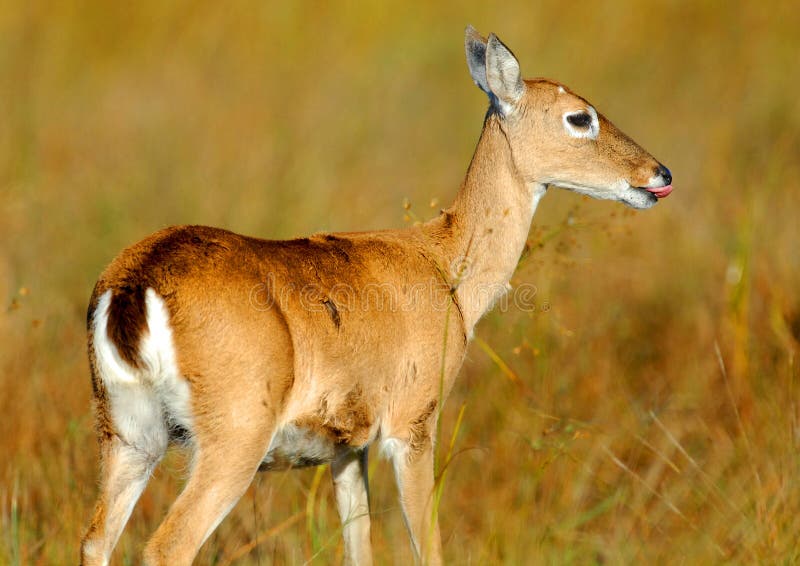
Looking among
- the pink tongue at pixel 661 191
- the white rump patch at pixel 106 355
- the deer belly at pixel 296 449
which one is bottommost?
the deer belly at pixel 296 449

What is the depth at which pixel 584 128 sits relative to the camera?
5.13 m

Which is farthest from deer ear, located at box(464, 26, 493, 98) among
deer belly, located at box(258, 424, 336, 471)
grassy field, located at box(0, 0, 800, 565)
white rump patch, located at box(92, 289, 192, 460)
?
white rump patch, located at box(92, 289, 192, 460)

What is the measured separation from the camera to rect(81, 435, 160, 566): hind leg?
3.91 meters

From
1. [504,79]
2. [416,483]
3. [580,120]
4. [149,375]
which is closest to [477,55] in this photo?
[504,79]

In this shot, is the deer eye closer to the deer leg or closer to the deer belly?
the deer belly

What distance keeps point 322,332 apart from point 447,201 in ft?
16.6

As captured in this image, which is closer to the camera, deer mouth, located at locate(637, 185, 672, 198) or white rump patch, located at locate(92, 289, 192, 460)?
white rump patch, located at locate(92, 289, 192, 460)

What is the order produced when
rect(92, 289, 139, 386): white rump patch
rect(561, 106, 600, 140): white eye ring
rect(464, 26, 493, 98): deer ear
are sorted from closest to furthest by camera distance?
rect(92, 289, 139, 386): white rump patch < rect(561, 106, 600, 140): white eye ring < rect(464, 26, 493, 98): deer ear

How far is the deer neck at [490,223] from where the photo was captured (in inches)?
197

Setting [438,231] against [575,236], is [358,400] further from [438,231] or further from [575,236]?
[575,236]

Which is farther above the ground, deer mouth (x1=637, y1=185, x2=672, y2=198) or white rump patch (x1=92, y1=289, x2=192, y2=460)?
white rump patch (x1=92, y1=289, x2=192, y2=460)

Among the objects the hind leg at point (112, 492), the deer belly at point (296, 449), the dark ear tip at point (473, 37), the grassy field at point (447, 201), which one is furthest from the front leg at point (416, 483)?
the dark ear tip at point (473, 37)

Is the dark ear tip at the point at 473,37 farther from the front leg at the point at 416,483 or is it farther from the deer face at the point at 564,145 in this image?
the front leg at the point at 416,483

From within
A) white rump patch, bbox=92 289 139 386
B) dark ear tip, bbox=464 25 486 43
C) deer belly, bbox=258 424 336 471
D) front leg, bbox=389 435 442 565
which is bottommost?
front leg, bbox=389 435 442 565
